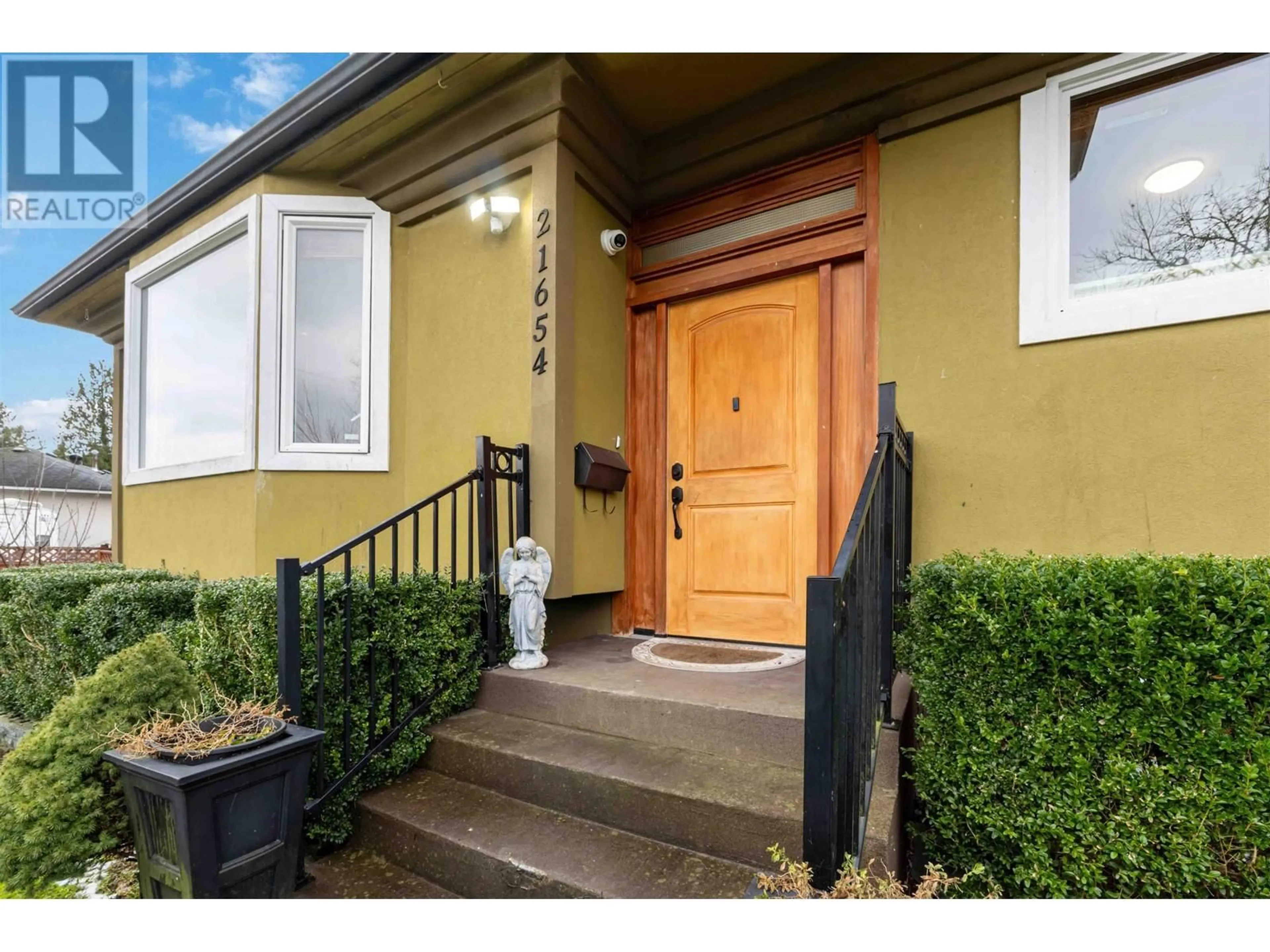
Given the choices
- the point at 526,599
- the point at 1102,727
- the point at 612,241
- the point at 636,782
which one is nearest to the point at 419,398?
the point at 612,241

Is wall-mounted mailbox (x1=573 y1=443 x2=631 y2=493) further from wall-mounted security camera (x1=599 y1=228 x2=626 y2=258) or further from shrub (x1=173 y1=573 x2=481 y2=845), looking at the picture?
wall-mounted security camera (x1=599 y1=228 x2=626 y2=258)

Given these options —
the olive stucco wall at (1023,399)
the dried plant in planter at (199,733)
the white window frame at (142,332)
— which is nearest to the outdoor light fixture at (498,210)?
the white window frame at (142,332)

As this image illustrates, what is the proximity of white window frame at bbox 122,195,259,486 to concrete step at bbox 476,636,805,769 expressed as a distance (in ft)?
8.52

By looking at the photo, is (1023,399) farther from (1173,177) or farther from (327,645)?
(327,645)

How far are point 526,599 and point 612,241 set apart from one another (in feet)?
7.44

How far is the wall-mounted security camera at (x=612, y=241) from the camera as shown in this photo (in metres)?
3.70

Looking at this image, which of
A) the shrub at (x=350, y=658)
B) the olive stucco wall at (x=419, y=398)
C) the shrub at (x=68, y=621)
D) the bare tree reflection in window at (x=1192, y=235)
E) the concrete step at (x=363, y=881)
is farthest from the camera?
the olive stucco wall at (x=419, y=398)

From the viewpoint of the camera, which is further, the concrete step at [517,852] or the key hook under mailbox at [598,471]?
the key hook under mailbox at [598,471]

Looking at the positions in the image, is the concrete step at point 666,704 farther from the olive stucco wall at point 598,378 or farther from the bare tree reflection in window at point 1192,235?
the bare tree reflection in window at point 1192,235

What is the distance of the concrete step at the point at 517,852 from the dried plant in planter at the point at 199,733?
1.87 ft

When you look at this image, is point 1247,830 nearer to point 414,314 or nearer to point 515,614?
point 515,614

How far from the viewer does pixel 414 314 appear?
4.02 metres
